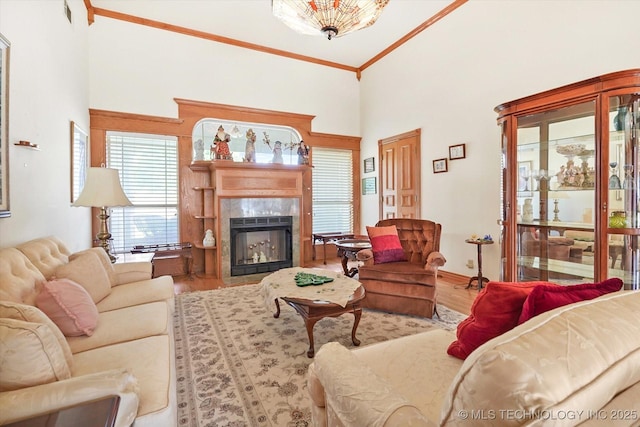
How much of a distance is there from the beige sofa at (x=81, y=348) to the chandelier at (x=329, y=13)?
9.18ft

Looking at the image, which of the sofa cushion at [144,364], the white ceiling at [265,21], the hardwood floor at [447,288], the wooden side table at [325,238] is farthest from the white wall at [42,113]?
the wooden side table at [325,238]

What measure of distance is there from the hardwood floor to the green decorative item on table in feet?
5.28

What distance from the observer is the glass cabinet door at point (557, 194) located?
2801 millimetres

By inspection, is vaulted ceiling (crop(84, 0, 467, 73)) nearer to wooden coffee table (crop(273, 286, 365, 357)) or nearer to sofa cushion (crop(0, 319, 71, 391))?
wooden coffee table (crop(273, 286, 365, 357))

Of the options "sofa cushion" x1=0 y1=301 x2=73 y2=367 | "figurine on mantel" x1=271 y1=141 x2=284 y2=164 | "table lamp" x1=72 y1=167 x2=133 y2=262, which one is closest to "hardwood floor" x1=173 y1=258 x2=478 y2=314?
"table lamp" x1=72 y1=167 x2=133 y2=262

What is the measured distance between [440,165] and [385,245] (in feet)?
6.33

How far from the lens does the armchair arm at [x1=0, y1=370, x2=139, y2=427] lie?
0.95 metres

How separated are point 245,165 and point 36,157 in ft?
8.83

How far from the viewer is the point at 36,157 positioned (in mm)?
2477

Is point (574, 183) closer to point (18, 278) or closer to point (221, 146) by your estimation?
point (18, 278)

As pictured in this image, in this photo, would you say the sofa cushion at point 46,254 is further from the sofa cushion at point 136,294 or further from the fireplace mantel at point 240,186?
the fireplace mantel at point 240,186

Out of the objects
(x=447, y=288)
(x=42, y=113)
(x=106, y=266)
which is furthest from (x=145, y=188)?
(x=447, y=288)

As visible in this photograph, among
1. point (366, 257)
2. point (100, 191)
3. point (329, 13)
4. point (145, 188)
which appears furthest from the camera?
point (145, 188)

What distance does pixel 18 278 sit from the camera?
162 centimetres
